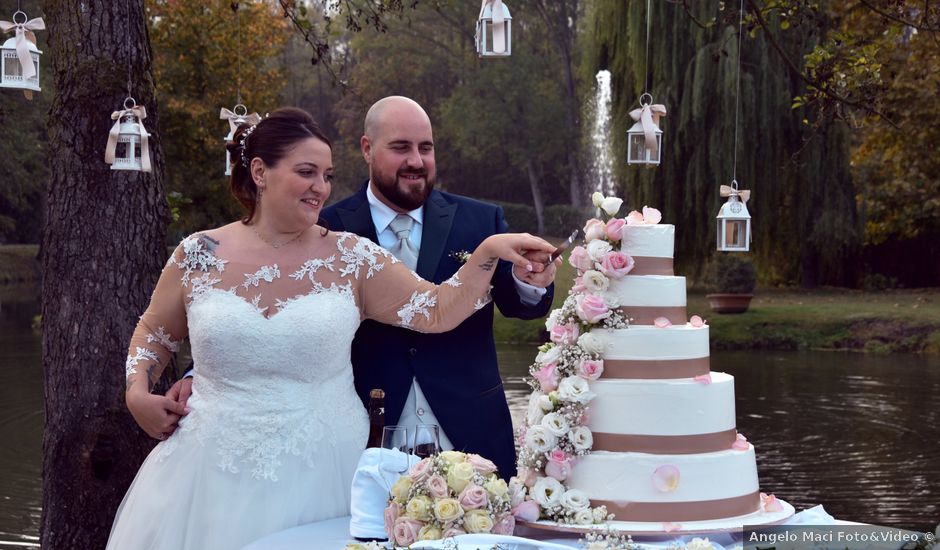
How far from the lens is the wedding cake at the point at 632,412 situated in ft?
12.8

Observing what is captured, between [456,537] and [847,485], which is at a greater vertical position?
[456,537]

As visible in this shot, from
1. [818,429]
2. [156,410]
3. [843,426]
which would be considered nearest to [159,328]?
[156,410]

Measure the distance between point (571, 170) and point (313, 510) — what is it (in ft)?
146

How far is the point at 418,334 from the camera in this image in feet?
15.1

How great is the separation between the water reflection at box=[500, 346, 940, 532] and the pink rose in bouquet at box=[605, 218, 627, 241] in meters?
6.26

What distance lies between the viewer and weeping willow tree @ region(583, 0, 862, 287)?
2258 centimetres

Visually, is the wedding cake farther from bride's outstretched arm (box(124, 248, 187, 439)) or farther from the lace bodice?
bride's outstretched arm (box(124, 248, 187, 439))

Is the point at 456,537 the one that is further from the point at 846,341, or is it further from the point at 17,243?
the point at 17,243

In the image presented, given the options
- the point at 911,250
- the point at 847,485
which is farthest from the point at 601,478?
the point at 911,250

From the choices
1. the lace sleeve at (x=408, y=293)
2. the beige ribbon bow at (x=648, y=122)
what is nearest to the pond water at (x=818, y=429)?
the beige ribbon bow at (x=648, y=122)

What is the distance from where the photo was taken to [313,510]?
4273mm

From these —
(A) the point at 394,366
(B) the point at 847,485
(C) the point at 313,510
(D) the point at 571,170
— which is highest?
(D) the point at 571,170

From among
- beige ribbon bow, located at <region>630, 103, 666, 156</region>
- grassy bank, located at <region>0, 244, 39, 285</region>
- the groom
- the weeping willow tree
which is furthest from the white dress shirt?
grassy bank, located at <region>0, 244, 39, 285</region>

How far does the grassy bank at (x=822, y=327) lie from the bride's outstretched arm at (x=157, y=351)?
18175 mm
